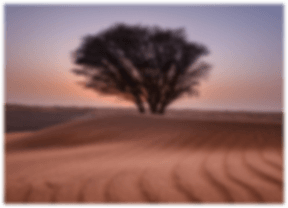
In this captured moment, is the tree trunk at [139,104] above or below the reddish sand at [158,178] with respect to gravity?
below

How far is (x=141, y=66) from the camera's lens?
8.86 metres

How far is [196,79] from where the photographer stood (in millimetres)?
9695

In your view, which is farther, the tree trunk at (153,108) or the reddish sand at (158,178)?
the tree trunk at (153,108)

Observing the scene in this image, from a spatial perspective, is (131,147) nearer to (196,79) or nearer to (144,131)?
(144,131)

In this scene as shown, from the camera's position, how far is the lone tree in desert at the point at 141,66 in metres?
8.80

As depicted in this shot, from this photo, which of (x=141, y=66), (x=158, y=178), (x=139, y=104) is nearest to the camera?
(x=158, y=178)

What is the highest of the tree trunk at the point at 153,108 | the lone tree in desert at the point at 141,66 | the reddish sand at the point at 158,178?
the reddish sand at the point at 158,178

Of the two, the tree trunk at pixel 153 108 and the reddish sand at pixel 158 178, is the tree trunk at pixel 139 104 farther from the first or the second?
the reddish sand at pixel 158 178

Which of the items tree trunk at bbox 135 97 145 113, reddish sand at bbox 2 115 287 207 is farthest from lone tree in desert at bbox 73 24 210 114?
reddish sand at bbox 2 115 287 207

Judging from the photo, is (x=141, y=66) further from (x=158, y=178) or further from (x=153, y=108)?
(x=158, y=178)

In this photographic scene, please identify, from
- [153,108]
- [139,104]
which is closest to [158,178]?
[153,108]

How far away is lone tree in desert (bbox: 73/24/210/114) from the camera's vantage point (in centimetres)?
880

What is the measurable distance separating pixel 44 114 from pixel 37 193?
15584mm

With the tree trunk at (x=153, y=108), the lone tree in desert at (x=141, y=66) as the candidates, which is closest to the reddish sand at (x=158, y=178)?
the tree trunk at (x=153, y=108)
